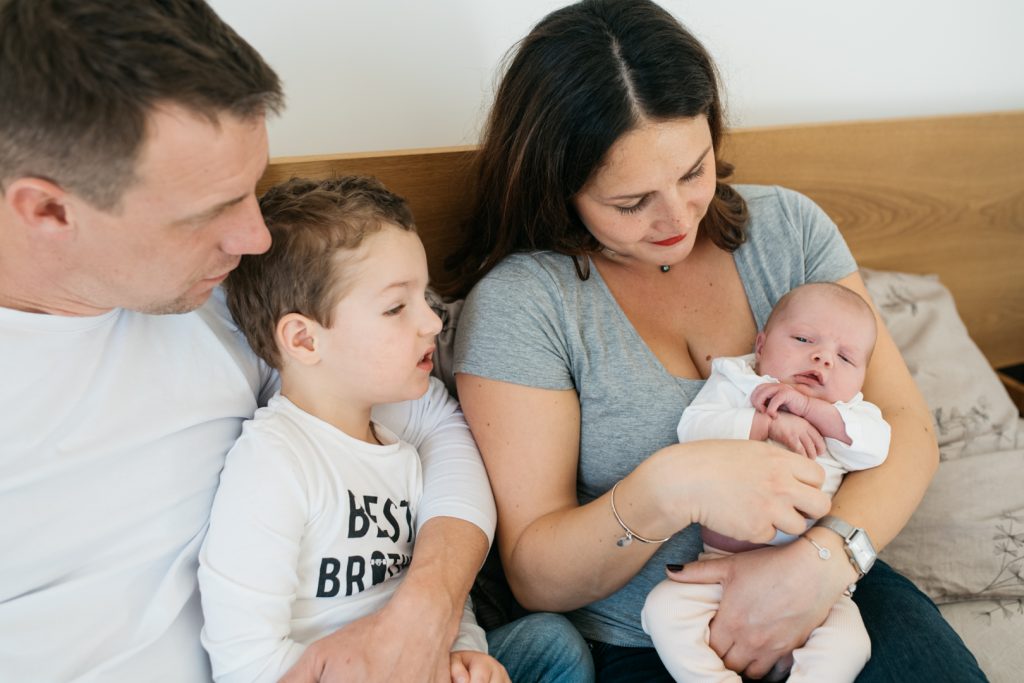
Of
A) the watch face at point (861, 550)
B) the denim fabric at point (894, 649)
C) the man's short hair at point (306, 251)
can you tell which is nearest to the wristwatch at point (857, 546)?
the watch face at point (861, 550)

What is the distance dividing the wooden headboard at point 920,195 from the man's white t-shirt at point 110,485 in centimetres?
65

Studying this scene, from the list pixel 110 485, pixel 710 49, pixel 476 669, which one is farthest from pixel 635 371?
pixel 710 49

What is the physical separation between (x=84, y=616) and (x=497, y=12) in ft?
4.55

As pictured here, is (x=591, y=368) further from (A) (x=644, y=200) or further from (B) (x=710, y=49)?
(B) (x=710, y=49)

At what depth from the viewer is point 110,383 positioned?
3.68 ft

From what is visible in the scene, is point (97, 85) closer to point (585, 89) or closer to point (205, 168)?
point (205, 168)

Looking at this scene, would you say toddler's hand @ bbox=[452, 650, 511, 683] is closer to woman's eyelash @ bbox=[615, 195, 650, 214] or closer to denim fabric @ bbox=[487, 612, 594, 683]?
denim fabric @ bbox=[487, 612, 594, 683]

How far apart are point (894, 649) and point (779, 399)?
1.41 ft

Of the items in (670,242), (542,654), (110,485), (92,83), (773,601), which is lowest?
(542,654)

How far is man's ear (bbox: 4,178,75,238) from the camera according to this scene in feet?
3.05

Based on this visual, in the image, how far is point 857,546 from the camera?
1275mm

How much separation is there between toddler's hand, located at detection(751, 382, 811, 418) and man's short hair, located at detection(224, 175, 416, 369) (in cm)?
63

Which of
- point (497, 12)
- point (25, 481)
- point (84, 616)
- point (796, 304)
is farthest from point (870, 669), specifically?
point (497, 12)

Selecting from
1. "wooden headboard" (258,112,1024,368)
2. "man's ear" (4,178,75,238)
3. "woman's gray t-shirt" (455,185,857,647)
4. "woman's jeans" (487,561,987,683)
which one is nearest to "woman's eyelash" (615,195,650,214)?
"woman's gray t-shirt" (455,185,857,647)
